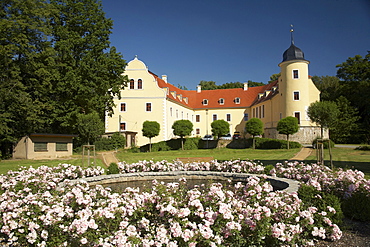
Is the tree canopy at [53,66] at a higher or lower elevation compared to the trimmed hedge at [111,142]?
higher

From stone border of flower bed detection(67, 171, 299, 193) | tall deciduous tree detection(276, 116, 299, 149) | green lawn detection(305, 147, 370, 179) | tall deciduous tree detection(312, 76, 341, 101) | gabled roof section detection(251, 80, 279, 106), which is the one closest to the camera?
stone border of flower bed detection(67, 171, 299, 193)

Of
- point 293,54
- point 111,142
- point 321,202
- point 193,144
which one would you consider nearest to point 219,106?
point 193,144

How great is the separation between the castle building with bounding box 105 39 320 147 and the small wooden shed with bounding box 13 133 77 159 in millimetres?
8892

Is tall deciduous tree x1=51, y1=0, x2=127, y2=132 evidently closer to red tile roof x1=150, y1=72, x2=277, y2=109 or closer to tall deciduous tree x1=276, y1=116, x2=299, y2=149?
tall deciduous tree x1=276, y1=116, x2=299, y2=149

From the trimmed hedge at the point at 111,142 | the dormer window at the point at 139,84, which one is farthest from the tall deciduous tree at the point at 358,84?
the trimmed hedge at the point at 111,142

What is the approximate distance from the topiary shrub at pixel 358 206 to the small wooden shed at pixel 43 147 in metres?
21.8

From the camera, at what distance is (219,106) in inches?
1777

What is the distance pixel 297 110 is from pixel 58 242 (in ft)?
106

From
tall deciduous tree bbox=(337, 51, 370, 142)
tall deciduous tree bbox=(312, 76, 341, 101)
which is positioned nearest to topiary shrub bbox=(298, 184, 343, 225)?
tall deciduous tree bbox=(337, 51, 370, 142)

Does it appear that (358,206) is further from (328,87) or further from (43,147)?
(328,87)

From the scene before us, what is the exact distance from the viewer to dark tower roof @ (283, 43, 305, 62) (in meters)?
32.9

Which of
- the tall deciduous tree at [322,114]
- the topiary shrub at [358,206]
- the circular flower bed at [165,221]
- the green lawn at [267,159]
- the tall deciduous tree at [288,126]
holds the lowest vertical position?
the green lawn at [267,159]

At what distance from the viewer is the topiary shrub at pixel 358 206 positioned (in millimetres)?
5555

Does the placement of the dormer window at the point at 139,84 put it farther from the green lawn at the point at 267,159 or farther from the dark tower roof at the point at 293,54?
the dark tower roof at the point at 293,54
